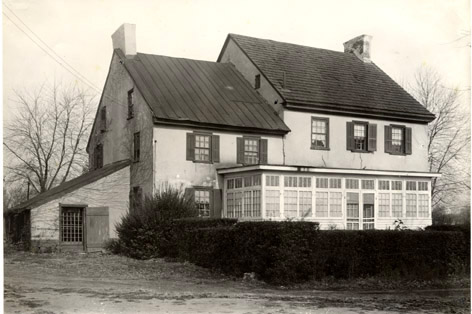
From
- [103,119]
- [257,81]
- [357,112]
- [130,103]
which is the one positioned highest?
[257,81]

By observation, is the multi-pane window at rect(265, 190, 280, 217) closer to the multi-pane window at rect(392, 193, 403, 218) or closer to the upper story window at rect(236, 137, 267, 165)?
the upper story window at rect(236, 137, 267, 165)

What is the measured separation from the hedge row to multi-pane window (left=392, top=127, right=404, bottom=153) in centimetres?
1490

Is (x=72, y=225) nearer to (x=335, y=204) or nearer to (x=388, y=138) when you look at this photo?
(x=335, y=204)

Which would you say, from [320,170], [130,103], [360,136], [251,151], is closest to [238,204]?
[251,151]

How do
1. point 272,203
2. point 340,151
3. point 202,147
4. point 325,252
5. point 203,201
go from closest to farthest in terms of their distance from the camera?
point 325,252, point 272,203, point 203,201, point 202,147, point 340,151

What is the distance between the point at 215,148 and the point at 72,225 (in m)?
7.39

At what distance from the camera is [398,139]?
1313 inches

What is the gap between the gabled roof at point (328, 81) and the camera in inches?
1235

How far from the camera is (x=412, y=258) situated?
58.5 feet

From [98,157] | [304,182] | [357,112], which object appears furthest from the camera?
[98,157]

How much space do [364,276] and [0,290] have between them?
33.9 ft

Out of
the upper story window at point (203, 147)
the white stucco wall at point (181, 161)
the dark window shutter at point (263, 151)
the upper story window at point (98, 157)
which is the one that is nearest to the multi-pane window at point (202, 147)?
the upper story window at point (203, 147)

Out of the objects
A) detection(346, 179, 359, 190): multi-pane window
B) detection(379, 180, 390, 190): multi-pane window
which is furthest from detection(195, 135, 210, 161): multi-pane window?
detection(379, 180, 390, 190): multi-pane window

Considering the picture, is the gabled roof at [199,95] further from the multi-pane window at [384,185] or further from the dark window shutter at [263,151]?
the multi-pane window at [384,185]
